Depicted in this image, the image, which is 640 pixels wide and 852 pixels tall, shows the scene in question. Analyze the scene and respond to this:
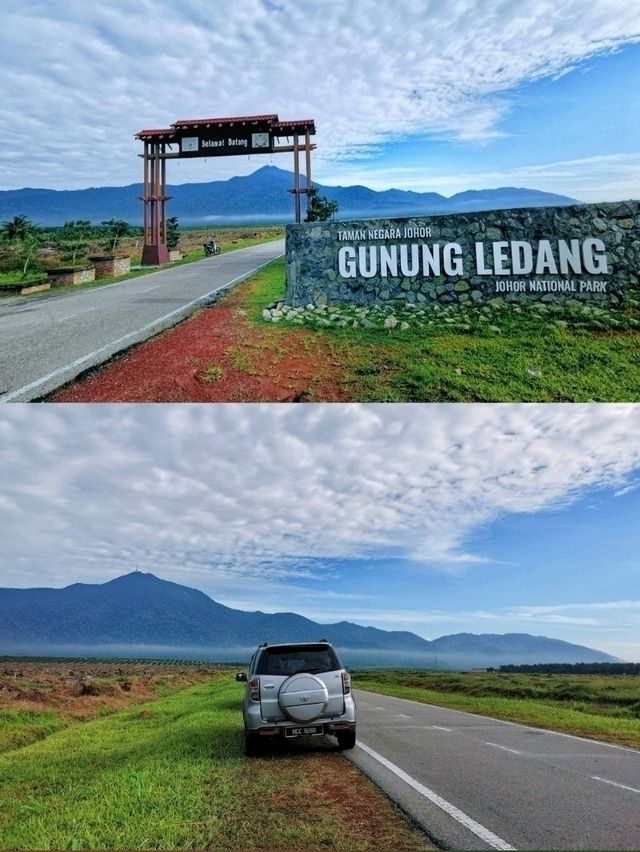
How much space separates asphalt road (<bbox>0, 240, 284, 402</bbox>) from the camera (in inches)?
406

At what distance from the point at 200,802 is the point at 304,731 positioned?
11.4 feet

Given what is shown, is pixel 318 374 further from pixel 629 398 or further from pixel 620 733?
pixel 620 733

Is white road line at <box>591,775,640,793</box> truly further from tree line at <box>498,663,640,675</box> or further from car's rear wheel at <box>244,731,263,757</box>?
tree line at <box>498,663,640,675</box>

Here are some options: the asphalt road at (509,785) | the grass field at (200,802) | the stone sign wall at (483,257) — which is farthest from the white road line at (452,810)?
the stone sign wall at (483,257)

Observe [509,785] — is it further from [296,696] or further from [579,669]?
[579,669]

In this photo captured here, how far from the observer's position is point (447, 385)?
421 inches

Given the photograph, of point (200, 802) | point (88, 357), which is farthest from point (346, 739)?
point (88, 357)

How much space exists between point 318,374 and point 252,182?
Answer: 4.55 meters

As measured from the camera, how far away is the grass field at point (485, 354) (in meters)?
10.6

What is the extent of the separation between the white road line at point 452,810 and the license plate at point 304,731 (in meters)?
0.92

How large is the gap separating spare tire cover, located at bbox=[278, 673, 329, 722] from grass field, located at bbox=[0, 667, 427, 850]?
1.94 feet

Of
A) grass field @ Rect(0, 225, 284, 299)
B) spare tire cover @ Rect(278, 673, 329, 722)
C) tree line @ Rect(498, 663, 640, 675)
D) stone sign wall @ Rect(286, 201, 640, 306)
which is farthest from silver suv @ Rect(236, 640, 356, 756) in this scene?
tree line @ Rect(498, 663, 640, 675)

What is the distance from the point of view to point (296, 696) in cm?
930

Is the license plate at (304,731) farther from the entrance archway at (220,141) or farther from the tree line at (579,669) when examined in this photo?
the tree line at (579,669)
